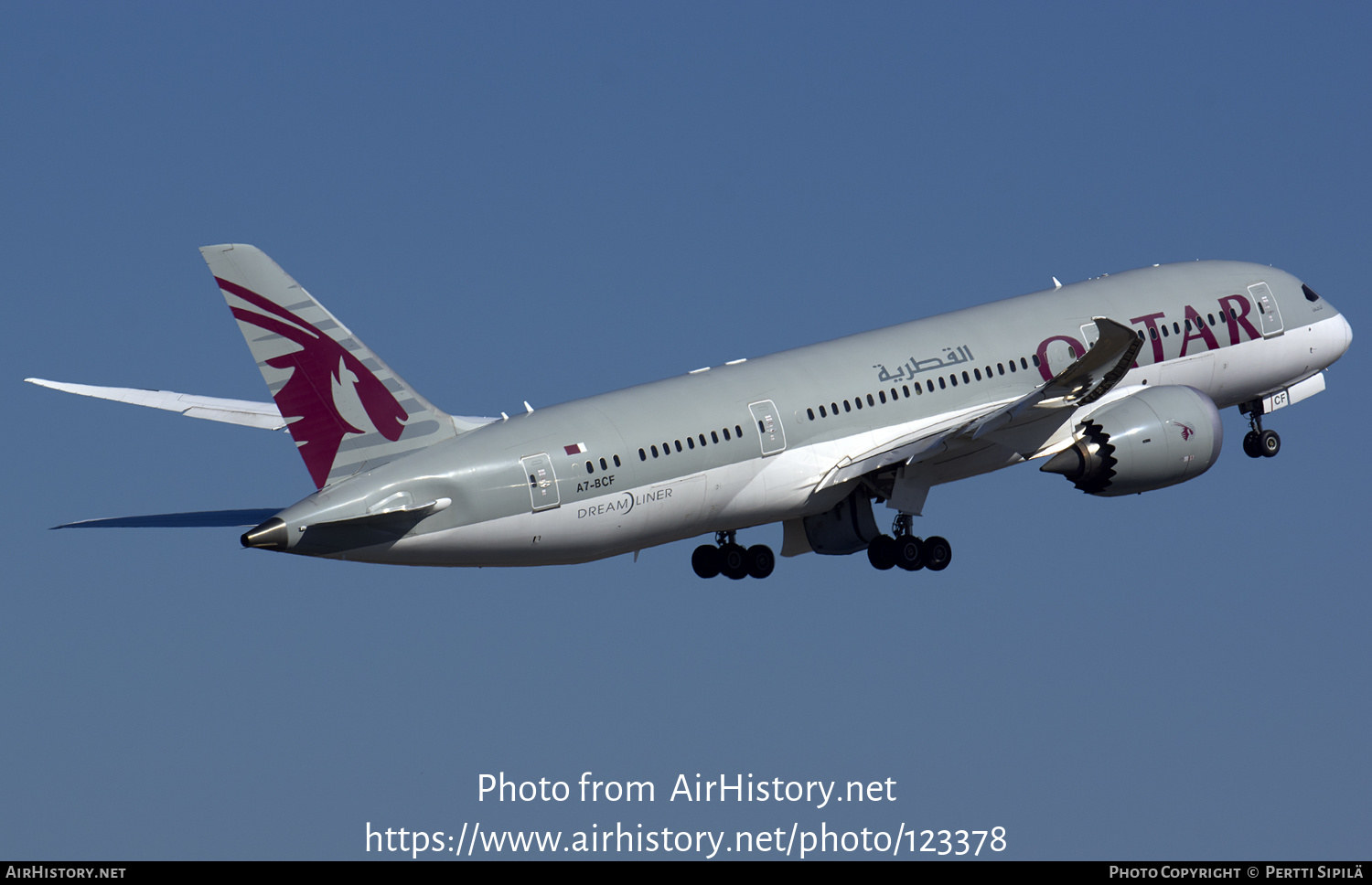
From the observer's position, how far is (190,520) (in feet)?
154

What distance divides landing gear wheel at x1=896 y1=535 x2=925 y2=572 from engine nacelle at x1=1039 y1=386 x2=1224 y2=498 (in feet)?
11.8

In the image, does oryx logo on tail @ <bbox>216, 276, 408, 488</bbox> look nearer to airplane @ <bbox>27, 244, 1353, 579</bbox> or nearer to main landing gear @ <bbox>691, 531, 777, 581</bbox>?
airplane @ <bbox>27, 244, 1353, 579</bbox>

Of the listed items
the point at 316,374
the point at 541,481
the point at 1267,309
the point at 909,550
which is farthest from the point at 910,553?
the point at 316,374

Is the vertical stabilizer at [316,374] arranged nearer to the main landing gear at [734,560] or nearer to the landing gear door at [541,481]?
the landing gear door at [541,481]

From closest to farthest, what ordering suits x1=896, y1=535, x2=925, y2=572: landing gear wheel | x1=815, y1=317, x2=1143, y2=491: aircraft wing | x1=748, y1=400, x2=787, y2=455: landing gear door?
1. x1=815, y1=317, x2=1143, y2=491: aircraft wing
2. x1=748, y1=400, x2=787, y2=455: landing gear door
3. x1=896, y1=535, x2=925, y2=572: landing gear wheel

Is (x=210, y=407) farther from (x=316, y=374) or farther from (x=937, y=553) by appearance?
(x=937, y=553)

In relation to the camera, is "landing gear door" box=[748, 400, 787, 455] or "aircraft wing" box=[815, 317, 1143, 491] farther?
"landing gear door" box=[748, 400, 787, 455]

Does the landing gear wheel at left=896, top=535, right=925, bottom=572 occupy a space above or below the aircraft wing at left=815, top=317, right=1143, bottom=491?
below

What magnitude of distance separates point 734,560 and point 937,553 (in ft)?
17.0

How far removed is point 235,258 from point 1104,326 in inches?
723

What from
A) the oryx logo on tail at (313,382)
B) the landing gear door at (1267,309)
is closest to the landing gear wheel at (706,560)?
the oryx logo on tail at (313,382)

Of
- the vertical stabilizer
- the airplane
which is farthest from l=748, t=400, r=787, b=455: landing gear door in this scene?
the vertical stabilizer

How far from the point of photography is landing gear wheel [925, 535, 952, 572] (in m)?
51.7

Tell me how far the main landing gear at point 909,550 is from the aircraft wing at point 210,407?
1445 cm
